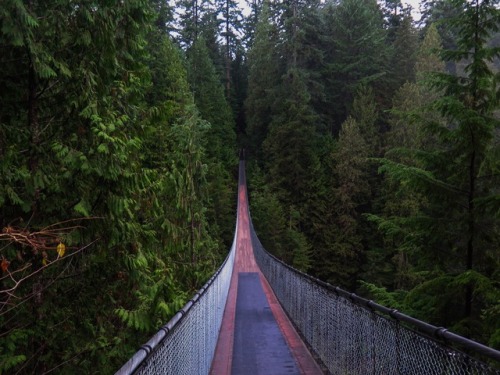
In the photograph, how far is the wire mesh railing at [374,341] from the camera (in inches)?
125

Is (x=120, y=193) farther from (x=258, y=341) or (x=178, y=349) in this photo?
(x=258, y=341)

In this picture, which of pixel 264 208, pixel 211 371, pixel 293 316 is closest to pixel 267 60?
pixel 264 208

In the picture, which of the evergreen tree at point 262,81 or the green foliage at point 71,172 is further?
the evergreen tree at point 262,81

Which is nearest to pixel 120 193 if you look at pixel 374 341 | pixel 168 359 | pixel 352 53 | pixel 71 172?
pixel 71 172

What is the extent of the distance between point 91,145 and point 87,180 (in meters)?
0.42

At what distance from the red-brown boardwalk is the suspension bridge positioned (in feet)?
0.06

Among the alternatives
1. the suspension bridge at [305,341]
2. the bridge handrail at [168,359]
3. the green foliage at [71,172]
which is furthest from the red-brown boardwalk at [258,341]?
the green foliage at [71,172]

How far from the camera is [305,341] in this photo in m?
9.73

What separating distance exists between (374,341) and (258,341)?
5.27m

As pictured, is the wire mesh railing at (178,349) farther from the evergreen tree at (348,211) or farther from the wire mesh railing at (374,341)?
the evergreen tree at (348,211)

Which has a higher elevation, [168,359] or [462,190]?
[462,190]

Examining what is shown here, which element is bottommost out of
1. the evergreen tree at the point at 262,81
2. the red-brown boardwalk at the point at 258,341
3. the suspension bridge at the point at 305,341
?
the red-brown boardwalk at the point at 258,341

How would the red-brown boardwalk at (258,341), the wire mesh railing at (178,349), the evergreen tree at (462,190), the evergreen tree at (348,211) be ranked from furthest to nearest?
the evergreen tree at (348,211) → the evergreen tree at (462,190) → the red-brown boardwalk at (258,341) → the wire mesh railing at (178,349)

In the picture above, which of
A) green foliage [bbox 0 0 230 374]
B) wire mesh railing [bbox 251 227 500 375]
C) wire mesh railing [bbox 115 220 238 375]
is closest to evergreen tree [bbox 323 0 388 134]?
wire mesh railing [bbox 251 227 500 375]
